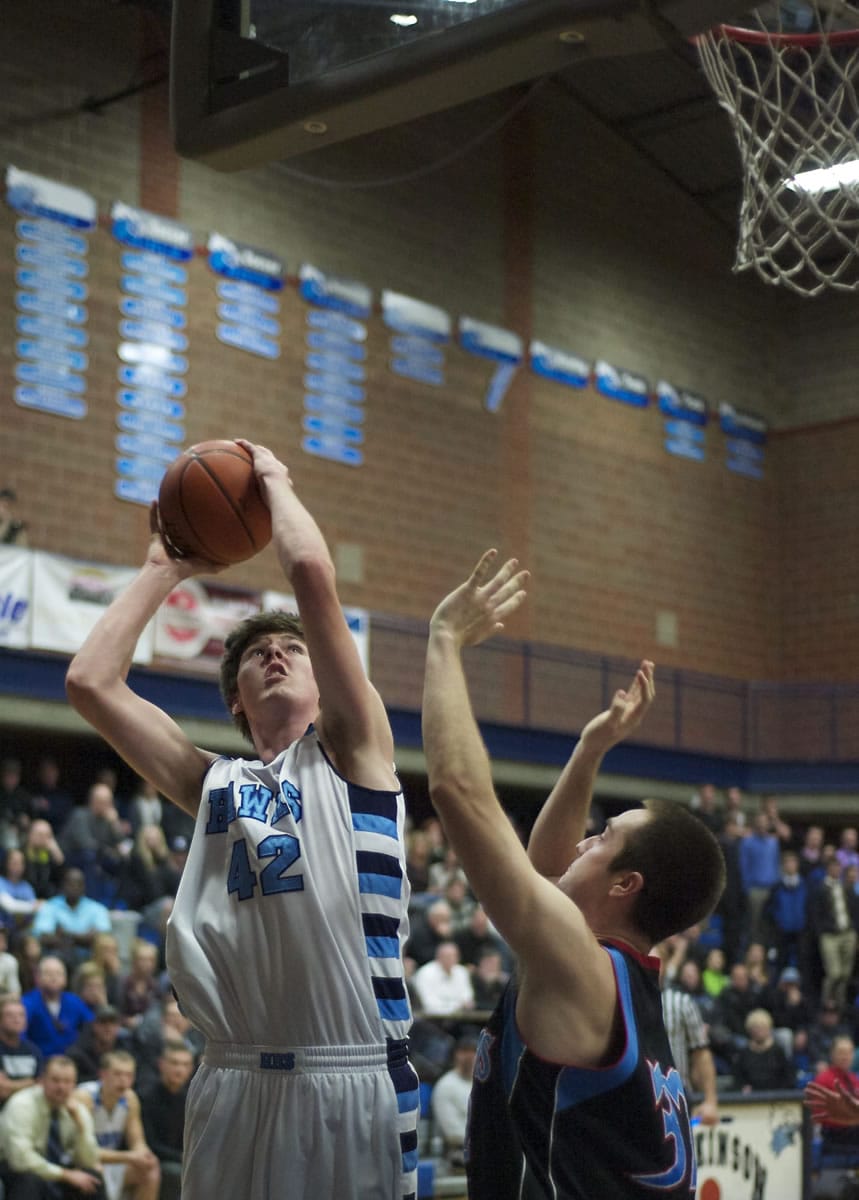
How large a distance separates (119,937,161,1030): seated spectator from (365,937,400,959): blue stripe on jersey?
7393 mm

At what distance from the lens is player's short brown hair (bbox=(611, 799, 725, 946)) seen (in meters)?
2.87

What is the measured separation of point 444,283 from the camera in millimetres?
18438

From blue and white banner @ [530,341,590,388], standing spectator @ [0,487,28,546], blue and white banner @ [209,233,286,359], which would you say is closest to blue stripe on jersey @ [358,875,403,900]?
standing spectator @ [0,487,28,546]

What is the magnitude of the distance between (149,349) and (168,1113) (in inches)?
337

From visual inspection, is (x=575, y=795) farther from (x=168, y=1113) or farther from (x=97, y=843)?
(x=97, y=843)

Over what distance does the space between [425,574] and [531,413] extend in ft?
8.53

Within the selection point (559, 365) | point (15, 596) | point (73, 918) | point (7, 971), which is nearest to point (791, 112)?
point (7, 971)

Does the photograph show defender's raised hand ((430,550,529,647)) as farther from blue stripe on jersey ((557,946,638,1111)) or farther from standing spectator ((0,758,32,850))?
standing spectator ((0,758,32,850))

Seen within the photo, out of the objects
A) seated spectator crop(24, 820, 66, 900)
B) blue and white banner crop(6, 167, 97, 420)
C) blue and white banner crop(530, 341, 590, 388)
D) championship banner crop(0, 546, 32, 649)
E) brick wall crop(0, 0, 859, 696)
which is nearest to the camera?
seated spectator crop(24, 820, 66, 900)

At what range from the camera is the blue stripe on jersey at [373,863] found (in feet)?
9.94

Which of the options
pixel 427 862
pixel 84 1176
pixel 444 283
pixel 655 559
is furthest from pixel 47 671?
pixel 655 559

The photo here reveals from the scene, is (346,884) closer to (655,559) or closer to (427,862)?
(427,862)

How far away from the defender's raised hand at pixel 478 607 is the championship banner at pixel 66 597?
1071 centimetres

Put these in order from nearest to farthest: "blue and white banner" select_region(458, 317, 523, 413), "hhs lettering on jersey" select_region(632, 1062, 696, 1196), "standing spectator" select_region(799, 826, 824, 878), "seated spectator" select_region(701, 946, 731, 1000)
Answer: "hhs lettering on jersey" select_region(632, 1062, 696, 1196) → "seated spectator" select_region(701, 946, 731, 1000) → "standing spectator" select_region(799, 826, 824, 878) → "blue and white banner" select_region(458, 317, 523, 413)
